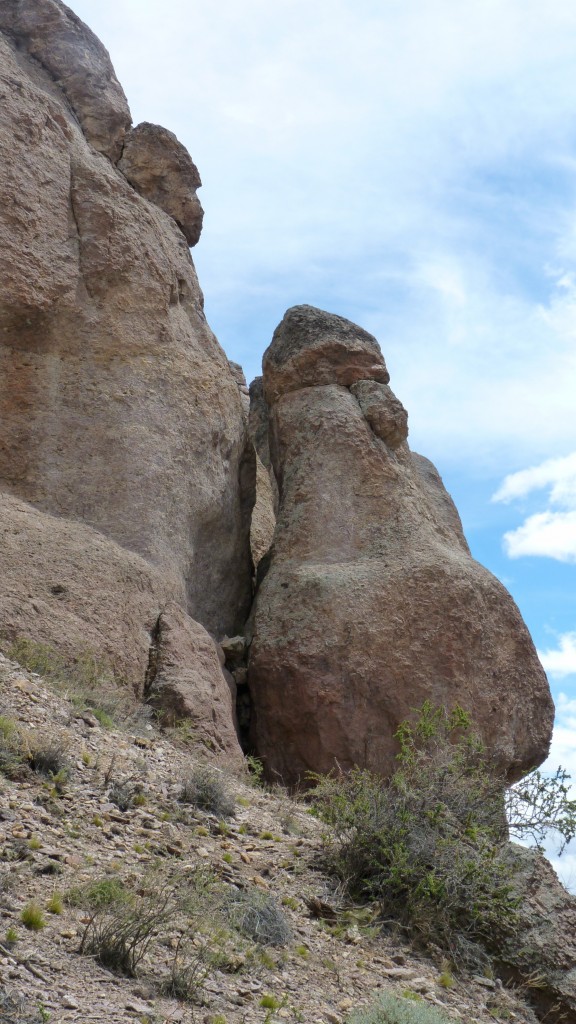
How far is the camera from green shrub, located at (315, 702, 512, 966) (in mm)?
8031

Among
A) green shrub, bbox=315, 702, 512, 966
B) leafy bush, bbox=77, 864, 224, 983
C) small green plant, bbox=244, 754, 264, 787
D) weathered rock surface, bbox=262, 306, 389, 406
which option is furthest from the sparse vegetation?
weathered rock surface, bbox=262, 306, 389, 406

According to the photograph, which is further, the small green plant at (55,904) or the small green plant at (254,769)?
the small green plant at (254,769)

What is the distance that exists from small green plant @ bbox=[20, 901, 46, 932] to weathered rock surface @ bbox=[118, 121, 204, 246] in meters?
10.4

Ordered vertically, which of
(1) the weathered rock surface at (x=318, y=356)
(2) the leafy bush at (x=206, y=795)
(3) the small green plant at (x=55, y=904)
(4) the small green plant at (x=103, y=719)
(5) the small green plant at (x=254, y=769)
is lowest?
(3) the small green plant at (x=55, y=904)

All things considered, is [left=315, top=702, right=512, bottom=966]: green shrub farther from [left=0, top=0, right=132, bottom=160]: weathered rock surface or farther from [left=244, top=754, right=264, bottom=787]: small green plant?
[left=0, top=0, right=132, bottom=160]: weathered rock surface

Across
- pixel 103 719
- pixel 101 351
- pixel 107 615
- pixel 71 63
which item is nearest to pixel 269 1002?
pixel 103 719

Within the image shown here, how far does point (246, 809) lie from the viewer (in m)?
8.92

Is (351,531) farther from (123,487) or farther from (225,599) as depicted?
(123,487)

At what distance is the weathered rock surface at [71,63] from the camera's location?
13648mm

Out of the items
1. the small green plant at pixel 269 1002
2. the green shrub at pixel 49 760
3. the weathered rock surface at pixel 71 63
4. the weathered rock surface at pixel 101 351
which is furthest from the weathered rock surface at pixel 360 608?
the small green plant at pixel 269 1002

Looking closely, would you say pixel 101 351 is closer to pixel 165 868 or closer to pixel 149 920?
pixel 165 868

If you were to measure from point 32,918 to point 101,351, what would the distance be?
293 inches

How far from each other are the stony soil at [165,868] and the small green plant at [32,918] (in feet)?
0.10

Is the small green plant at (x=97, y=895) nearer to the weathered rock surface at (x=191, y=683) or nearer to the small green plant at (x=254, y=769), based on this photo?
the weathered rock surface at (x=191, y=683)
